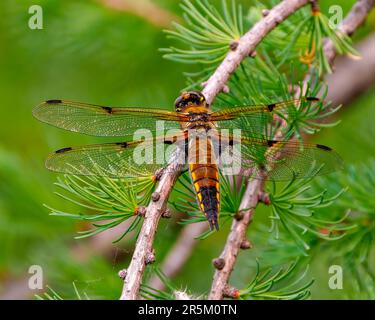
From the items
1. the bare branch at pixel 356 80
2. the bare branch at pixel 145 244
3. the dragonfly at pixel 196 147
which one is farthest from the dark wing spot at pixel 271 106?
the bare branch at pixel 356 80

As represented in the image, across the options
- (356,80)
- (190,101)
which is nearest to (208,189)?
(190,101)

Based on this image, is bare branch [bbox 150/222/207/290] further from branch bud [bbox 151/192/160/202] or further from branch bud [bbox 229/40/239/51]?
branch bud [bbox 151/192/160/202]

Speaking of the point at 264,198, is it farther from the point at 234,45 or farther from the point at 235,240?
the point at 234,45

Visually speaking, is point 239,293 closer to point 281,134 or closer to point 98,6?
point 281,134

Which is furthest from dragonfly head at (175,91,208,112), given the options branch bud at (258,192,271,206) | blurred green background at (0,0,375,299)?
blurred green background at (0,0,375,299)

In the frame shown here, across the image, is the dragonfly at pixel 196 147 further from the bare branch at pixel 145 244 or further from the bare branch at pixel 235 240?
the bare branch at pixel 145 244

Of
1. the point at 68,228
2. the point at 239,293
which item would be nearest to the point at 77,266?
the point at 68,228
